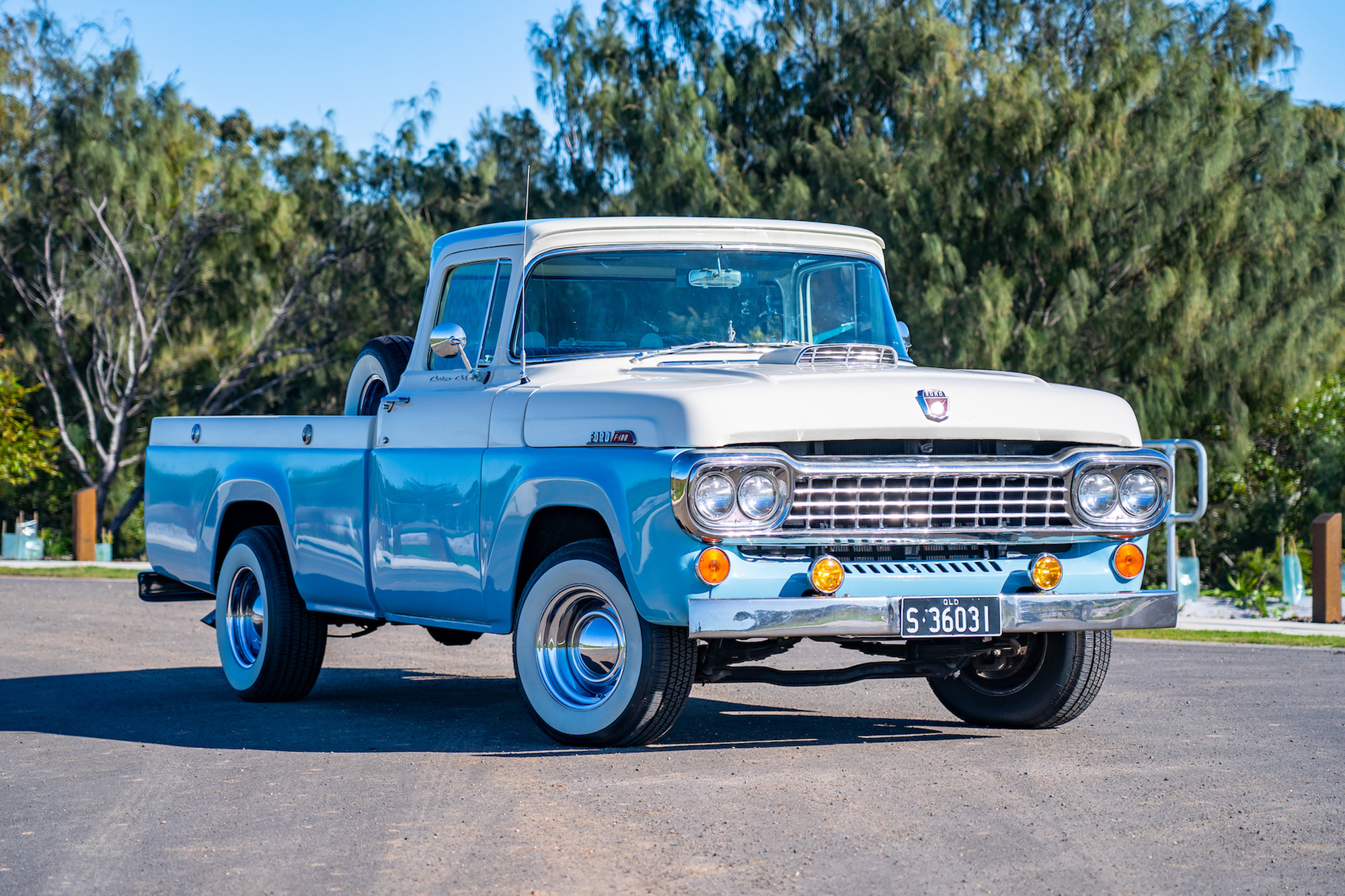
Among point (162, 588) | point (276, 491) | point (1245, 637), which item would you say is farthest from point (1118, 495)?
point (1245, 637)

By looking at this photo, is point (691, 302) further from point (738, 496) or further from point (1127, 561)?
point (1127, 561)

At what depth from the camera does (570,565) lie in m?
7.11

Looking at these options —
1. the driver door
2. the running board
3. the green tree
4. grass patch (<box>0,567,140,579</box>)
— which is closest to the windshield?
the driver door

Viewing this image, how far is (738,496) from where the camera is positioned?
655 centimetres

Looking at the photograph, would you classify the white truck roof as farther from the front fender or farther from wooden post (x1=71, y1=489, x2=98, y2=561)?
wooden post (x1=71, y1=489, x2=98, y2=561)

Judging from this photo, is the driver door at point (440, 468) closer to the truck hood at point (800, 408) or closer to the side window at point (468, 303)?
the side window at point (468, 303)

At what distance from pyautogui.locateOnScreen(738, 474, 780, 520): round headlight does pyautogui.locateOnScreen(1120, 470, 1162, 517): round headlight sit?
176cm

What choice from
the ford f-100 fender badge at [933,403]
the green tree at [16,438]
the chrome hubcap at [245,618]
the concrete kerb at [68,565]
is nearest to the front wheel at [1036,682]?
the ford f-100 fender badge at [933,403]

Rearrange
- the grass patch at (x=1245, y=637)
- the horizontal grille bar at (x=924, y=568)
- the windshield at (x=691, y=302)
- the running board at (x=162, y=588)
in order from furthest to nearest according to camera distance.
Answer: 1. the grass patch at (x=1245, y=637)
2. the running board at (x=162, y=588)
3. the windshield at (x=691, y=302)
4. the horizontal grille bar at (x=924, y=568)

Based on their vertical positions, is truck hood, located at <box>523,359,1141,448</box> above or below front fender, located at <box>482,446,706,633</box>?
above

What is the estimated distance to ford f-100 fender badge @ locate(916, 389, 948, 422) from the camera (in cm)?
688

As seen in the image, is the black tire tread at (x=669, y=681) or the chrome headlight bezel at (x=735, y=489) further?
the black tire tread at (x=669, y=681)

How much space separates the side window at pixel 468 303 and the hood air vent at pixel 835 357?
1.44 metres

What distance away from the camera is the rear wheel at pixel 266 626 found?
9250 millimetres
